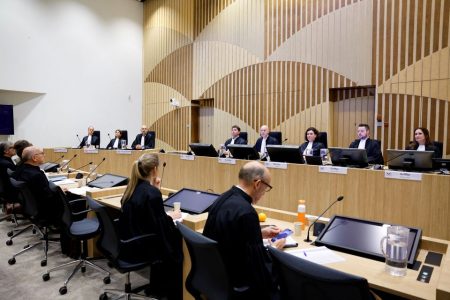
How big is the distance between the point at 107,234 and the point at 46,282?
1080 millimetres

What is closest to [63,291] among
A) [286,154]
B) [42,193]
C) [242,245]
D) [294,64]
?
[42,193]

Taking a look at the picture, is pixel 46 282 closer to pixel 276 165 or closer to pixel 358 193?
pixel 276 165

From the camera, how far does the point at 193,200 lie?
322cm

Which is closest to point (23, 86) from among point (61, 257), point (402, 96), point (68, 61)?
point (68, 61)

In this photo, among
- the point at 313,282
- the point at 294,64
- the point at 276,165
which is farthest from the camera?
the point at 294,64

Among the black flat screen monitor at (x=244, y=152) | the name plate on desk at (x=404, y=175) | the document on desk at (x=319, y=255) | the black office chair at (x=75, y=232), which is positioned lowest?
the black office chair at (x=75, y=232)

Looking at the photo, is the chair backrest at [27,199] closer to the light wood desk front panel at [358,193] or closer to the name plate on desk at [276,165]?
the light wood desk front panel at [358,193]

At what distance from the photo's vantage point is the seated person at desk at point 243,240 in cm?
173

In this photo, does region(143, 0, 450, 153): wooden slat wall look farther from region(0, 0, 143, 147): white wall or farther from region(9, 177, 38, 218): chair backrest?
region(9, 177, 38, 218): chair backrest

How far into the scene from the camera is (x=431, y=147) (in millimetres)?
4887

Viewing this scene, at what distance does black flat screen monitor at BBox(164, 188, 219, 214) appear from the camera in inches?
119

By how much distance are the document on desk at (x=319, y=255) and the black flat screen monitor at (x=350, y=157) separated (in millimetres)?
1443

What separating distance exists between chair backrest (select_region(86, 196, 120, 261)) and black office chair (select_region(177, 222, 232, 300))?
85cm

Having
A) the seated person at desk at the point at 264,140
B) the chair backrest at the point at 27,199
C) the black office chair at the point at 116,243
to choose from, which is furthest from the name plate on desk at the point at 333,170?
the seated person at desk at the point at 264,140
